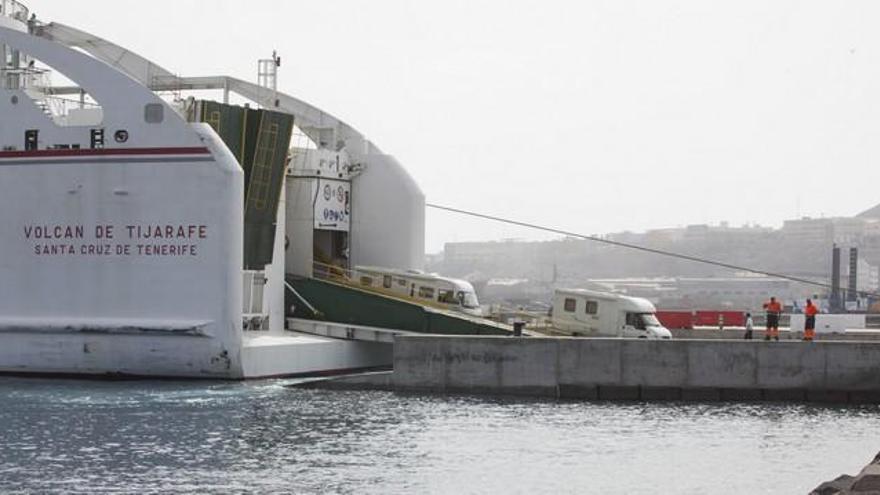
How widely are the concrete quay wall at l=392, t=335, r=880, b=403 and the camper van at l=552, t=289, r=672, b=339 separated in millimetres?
4819

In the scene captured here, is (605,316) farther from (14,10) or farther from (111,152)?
(14,10)

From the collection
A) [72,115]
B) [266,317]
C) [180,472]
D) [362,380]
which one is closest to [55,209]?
[72,115]

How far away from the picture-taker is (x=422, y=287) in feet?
119

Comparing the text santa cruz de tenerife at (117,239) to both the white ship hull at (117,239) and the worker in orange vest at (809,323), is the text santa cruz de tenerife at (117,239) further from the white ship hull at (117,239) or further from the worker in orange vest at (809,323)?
the worker in orange vest at (809,323)

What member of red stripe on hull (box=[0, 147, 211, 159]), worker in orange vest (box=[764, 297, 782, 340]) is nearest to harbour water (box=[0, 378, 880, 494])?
red stripe on hull (box=[0, 147, 211, 159])

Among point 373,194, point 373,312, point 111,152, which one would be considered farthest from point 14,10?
point 373,312

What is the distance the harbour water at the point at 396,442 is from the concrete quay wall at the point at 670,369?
669mm

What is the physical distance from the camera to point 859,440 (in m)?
23.1

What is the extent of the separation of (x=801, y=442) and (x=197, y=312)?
1331cm

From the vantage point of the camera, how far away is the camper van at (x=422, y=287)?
35.5m

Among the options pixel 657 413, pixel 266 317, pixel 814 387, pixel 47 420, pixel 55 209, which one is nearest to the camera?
pixel 47 420

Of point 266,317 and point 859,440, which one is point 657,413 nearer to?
point 859,440

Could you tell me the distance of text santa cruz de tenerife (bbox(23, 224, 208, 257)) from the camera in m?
29.8

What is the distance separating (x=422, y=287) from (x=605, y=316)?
514 cm
